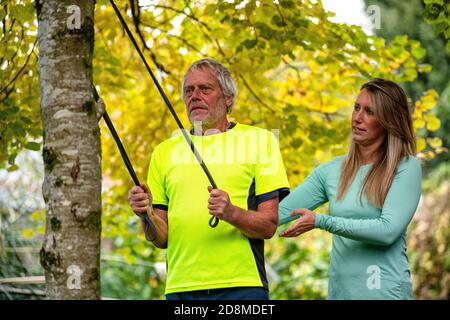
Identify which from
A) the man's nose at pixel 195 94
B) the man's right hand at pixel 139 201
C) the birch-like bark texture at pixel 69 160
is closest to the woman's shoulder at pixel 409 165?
the man's nose at pixel 195 94

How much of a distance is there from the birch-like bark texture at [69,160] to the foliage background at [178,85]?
44.6 inches

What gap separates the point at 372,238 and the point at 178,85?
3.55 metres

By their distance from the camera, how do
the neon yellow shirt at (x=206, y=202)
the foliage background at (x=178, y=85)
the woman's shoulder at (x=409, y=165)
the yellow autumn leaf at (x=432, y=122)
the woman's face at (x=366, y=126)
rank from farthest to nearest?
1. the yellow autumn leaf at (x=432, y=122)
2. the foliage background at (x=178, y=85)
3. the woman's face at (x=366, y=126)
4. the woman's shoulder at (x=409, y=165)
5. the neon yellow shirt at (x=206, y=202)

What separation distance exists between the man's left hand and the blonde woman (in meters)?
0.31

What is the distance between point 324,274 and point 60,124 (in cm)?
665

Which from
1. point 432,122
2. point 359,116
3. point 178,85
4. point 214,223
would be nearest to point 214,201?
point 214,223

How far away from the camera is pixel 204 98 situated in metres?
2.82

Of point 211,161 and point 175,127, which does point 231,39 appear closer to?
point 175,127

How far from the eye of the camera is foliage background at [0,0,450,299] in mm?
4910

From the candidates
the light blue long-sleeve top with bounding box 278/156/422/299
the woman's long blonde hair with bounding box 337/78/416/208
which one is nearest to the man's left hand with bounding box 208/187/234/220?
the light blue long-sleeve top with bounding box 278/156/422/299

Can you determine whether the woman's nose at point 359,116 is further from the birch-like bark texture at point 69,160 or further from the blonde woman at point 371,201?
the birch-like bark texture at point 69,160

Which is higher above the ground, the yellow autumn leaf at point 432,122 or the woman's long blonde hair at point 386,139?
the yellow autumn leaf at point 432,122

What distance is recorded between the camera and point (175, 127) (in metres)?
6.35

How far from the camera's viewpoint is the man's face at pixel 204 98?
2801mm
